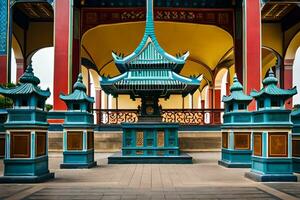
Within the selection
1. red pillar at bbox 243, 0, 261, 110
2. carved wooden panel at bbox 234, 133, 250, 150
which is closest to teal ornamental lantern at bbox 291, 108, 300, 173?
carved wooden panel at bbox 234, 133, 250, 150

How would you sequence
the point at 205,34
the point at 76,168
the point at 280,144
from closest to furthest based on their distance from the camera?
the point at 280,144 < the point at 76,168 < the point at 205,34

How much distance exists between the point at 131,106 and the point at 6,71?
15985 mm

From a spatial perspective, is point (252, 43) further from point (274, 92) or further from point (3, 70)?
point (3, 70)

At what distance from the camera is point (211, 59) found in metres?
28.0

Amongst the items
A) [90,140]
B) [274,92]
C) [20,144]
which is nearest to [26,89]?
[20,144]

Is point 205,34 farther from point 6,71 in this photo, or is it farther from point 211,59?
point 6,71

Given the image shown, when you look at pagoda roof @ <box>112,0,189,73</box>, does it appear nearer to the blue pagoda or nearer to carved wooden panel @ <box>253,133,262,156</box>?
the blue pagoda

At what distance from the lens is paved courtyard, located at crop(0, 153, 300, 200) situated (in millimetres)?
7227

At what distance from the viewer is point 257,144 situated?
9.66 metres

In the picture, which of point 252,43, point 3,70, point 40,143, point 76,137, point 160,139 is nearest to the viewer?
point 40,143

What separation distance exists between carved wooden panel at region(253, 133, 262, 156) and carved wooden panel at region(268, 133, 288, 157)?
28 cm

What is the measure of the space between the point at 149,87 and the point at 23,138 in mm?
6046

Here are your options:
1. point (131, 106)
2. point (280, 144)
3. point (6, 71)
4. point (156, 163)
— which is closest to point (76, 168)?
point (156, 163)

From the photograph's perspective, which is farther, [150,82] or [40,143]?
[150,82]
